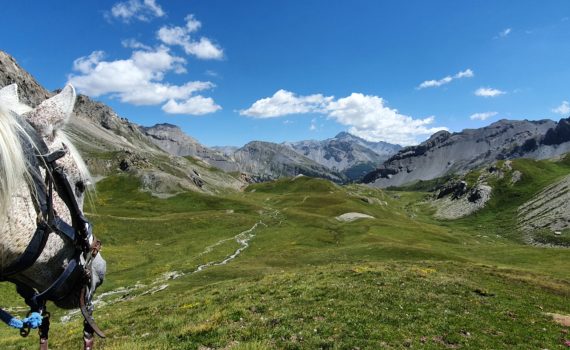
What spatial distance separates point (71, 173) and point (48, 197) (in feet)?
1.83

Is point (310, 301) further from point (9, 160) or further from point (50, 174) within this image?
point (9, 160)

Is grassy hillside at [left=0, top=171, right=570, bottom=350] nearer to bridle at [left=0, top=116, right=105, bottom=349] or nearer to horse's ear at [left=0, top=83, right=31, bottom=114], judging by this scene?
bridle at [left=0, top=116, right=105, bottom=349]

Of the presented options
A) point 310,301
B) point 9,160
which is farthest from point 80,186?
point 310,301

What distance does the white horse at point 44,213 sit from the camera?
15.0ft

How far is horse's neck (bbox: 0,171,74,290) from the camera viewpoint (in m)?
4.57

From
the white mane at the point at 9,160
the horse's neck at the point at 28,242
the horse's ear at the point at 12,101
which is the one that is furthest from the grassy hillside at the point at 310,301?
the horse's ear at the point at 12,101

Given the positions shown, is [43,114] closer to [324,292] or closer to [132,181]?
[324,292]

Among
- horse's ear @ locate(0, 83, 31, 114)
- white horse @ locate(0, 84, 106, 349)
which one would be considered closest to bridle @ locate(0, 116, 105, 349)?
white horse @ locate(0, 84, 106, 349)

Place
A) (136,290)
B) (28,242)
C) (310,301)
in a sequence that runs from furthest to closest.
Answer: (136,290), (310,301), (28,242)

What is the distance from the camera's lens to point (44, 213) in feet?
16.1

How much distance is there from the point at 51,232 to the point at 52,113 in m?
1.51

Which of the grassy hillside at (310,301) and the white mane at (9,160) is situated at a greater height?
the white mane at (9,160)

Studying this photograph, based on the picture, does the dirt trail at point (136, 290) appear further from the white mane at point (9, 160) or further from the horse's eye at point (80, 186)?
the white mane at point (9, 160)

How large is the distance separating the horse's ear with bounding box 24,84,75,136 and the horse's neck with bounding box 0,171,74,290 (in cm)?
81
